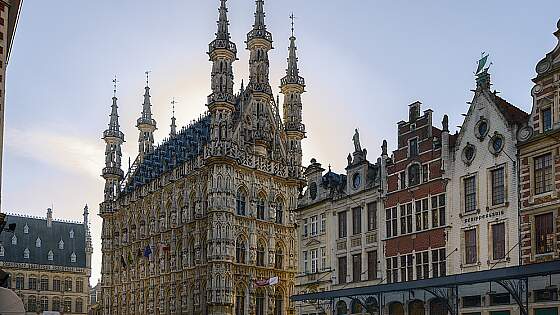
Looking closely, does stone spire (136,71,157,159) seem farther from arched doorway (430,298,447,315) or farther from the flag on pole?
arched doorway (430,298,447,315)

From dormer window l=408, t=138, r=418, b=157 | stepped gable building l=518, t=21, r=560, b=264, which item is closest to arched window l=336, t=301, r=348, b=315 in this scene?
dormer window l=408, t=138, r=418, b=157

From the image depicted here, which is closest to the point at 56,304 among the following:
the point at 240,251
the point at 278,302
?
the point at 278,302

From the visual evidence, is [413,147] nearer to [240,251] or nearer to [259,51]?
[240,251]

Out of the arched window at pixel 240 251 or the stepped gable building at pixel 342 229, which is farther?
the arched window at pixel 240 251

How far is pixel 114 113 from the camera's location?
98938 millimetres

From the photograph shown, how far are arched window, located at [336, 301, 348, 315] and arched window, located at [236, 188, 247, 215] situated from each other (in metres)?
21.8

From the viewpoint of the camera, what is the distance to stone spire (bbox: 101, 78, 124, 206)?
9331 cm

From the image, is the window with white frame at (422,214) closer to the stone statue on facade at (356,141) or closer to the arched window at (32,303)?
the stone statue on facade at (356,141)

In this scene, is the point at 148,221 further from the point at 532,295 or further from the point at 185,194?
the point at 532,295

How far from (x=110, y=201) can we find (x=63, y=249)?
108ft

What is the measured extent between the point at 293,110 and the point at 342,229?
26.7 meters

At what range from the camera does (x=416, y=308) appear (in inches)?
1730

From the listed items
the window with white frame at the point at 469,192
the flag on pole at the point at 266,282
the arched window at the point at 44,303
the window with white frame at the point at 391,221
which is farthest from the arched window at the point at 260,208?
the arched window at the point at 44,303

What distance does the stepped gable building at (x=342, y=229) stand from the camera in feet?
158
